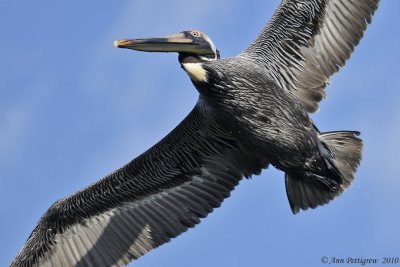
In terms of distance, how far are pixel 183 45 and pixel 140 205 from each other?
2.30 metres

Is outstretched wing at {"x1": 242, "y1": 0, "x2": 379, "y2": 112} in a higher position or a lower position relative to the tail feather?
higher

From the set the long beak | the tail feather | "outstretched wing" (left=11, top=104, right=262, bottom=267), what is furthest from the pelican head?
the tail feather

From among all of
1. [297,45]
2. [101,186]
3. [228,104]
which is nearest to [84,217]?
[101,186]

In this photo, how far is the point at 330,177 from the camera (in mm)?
9641

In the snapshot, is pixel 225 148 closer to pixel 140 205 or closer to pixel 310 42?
pixel 140 205

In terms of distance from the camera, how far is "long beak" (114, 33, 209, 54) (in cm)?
941

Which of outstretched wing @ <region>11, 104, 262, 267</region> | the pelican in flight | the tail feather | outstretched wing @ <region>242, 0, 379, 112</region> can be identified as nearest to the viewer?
the pelican in flight

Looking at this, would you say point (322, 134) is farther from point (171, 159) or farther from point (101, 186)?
point (101, 186)

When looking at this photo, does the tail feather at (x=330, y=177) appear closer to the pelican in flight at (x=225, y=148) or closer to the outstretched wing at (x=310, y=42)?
the pelican in flight at (x=225, y=148)

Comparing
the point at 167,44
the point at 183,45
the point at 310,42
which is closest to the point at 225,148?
the point at 183,45

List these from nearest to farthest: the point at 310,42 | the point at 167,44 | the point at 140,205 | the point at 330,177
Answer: the point at 167,44
the point at 330,177
the point at 310,42
the point at 140,205

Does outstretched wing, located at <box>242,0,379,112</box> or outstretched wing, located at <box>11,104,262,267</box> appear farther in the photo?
outstretched wing, located at <box>11,104,262,267</box>

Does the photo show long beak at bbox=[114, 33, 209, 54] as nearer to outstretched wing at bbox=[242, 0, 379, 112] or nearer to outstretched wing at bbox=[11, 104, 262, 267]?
outstretched wing at bbox=[242, 0, 379, 112]

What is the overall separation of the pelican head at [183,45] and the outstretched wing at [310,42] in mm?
557
